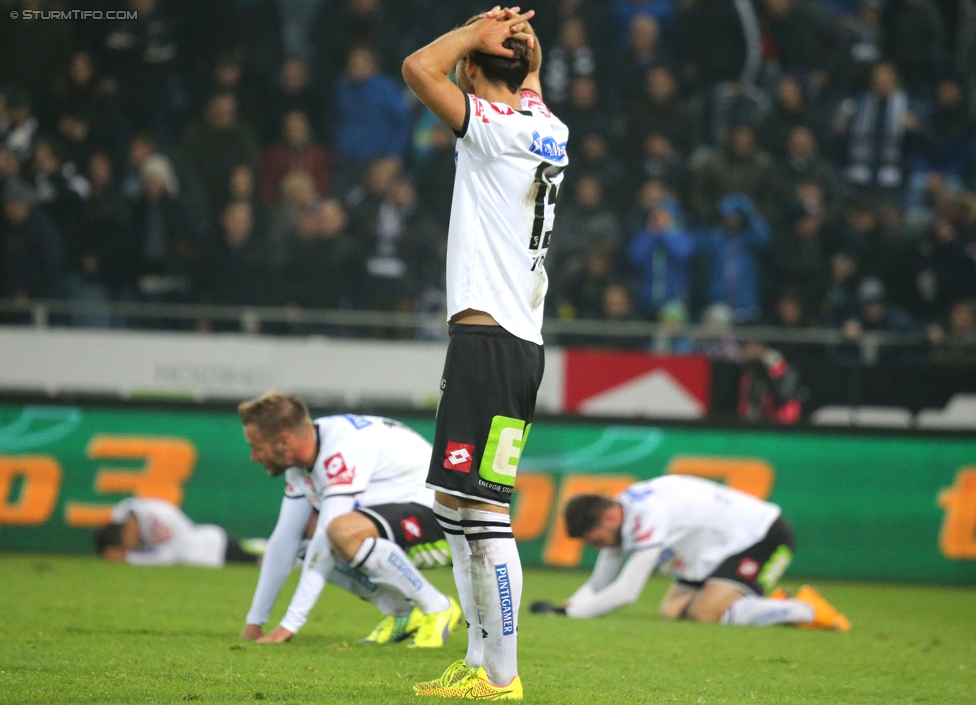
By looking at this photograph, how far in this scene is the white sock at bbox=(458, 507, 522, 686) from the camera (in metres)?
4.69

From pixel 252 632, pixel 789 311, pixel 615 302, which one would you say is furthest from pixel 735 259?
pixel 252 632

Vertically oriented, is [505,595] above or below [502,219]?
below

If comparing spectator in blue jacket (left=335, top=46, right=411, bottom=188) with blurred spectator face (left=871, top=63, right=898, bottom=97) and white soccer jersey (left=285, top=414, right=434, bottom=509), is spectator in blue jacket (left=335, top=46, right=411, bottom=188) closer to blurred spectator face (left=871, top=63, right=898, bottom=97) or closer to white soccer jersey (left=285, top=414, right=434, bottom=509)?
blurred spectator face (left=871, top=63, right=898, bottom=97)

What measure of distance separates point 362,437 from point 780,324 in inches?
318

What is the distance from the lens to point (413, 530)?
687 cm

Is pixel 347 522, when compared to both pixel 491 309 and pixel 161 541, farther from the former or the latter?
pixel 161 541

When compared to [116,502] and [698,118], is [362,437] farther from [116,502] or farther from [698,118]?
[698,118]

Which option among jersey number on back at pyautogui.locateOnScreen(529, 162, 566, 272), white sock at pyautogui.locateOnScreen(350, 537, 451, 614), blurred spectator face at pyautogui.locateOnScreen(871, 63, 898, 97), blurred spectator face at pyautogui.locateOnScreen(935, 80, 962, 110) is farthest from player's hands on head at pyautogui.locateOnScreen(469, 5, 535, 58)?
blurred spectator face at pyautogui.locateOnScreen(935, 80, 962, 110)

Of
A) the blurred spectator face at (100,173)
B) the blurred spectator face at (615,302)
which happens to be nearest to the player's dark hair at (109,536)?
the blurred spectator face at (100,173)

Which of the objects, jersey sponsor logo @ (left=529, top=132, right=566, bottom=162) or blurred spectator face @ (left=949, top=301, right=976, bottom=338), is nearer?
jersey sponsor logo @ (left=529, top=132, right=566, bottom=162)

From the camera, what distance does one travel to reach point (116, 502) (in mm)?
11859

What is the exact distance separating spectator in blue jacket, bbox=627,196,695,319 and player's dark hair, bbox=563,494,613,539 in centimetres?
580

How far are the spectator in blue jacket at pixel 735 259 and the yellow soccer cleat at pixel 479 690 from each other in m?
9.66

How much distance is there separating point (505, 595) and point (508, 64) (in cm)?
198
